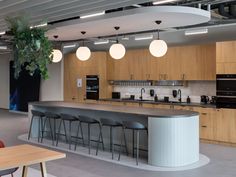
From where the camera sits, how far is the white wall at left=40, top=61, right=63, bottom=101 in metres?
12.0

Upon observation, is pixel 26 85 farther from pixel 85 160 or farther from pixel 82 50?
pixel 85 160

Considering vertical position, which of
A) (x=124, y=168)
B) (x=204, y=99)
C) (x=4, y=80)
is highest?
(x=4, y=80)

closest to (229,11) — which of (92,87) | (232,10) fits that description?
(232,10)

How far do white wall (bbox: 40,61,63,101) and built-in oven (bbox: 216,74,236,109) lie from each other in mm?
6347

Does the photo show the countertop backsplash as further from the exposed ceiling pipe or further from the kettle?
the exposed ceiling pipe

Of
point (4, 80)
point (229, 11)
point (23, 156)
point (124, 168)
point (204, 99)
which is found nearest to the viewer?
point (23, 156)

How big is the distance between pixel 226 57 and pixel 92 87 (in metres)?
4.75

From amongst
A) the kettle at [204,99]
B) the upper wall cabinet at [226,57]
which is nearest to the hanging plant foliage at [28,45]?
the upper wall cabinet at [226,57]

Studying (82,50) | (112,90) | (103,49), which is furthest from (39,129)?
(103,49)

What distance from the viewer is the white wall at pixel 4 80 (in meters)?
15.7

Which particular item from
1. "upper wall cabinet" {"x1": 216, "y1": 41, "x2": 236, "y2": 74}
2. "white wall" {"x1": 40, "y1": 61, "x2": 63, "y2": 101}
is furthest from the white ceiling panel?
"white wall" {"x1": 40, "y1": 61, "x2": 63, "y2": 101}

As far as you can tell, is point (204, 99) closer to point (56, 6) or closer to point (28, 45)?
point (56, 6)

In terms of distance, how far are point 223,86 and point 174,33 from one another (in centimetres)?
242

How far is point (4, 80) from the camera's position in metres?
16.0
